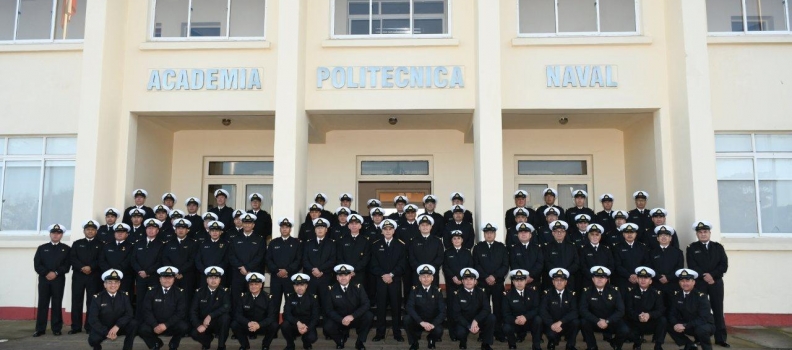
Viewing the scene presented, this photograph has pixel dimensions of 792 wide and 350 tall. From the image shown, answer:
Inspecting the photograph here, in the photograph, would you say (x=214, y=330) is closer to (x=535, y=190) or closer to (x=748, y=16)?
(x=535, y=190)

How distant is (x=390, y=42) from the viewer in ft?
38.4

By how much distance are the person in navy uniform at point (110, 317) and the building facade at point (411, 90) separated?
106 inches

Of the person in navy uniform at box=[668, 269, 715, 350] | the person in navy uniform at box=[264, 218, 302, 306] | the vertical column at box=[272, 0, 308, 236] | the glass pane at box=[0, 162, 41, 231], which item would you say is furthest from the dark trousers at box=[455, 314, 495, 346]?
the glass pane at box=[0, 162, 41, 231]

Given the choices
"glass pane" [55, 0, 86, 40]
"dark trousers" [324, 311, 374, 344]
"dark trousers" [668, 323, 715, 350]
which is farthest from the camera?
"glass pane" [55, 0, 86, 40]

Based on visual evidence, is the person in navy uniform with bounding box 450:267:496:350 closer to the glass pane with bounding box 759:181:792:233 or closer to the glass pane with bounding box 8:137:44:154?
the glass pane with bounding box 759:181:792:233

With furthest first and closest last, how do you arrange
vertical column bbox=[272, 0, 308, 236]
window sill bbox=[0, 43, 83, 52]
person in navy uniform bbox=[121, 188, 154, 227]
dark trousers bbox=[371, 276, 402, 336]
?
window sill bbox=[0, 43, 83, 52], person in navy uniform bbox=[121, 188, 154, 227], vertical column bbox=[272, 0, 308, 236], dark trousers bbox=[371, 276, 402, 336]

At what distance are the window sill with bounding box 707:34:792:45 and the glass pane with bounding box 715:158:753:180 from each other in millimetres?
2161

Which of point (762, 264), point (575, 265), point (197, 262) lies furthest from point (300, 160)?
point (762, 264)

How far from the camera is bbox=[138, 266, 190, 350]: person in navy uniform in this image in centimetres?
860

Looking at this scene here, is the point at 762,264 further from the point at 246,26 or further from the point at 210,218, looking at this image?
the point at 246,26

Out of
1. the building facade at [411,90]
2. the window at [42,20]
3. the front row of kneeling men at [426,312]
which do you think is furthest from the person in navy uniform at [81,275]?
the window at [42,20]

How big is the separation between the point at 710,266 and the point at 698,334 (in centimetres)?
158

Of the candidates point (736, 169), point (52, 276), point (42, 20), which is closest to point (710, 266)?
point (736, 169)

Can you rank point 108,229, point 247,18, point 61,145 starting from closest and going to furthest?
point 108,229
point 61,145
point 247,18
